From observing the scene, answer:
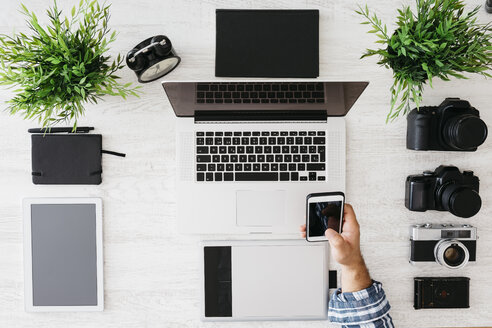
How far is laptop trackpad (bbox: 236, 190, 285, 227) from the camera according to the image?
115cm

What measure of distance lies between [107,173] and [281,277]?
0.64 m

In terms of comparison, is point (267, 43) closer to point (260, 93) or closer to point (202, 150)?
point (260, 93)

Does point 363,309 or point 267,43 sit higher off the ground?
point 267,43

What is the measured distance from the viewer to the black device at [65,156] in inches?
45.6

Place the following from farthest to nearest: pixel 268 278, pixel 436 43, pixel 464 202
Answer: pixel 268 278 < pixel 464 202 < pixel 436 43

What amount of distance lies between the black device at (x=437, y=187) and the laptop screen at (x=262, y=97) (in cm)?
32

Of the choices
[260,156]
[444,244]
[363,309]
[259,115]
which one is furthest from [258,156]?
[444,244]

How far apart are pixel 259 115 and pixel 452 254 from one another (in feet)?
2.40

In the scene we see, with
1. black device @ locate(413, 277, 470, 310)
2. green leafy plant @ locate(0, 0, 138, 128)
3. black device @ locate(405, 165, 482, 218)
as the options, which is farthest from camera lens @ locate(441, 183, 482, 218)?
green leafy plant @ locate(0, 0, 138, 128)

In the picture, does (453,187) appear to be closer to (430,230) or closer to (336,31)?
(430,230)

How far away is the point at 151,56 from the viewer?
→ 106 cm

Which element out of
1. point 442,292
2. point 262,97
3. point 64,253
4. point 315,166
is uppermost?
point 262,97

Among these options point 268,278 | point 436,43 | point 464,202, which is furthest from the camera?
point 268,278

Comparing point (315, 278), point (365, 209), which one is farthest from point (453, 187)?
point (315, 278)
